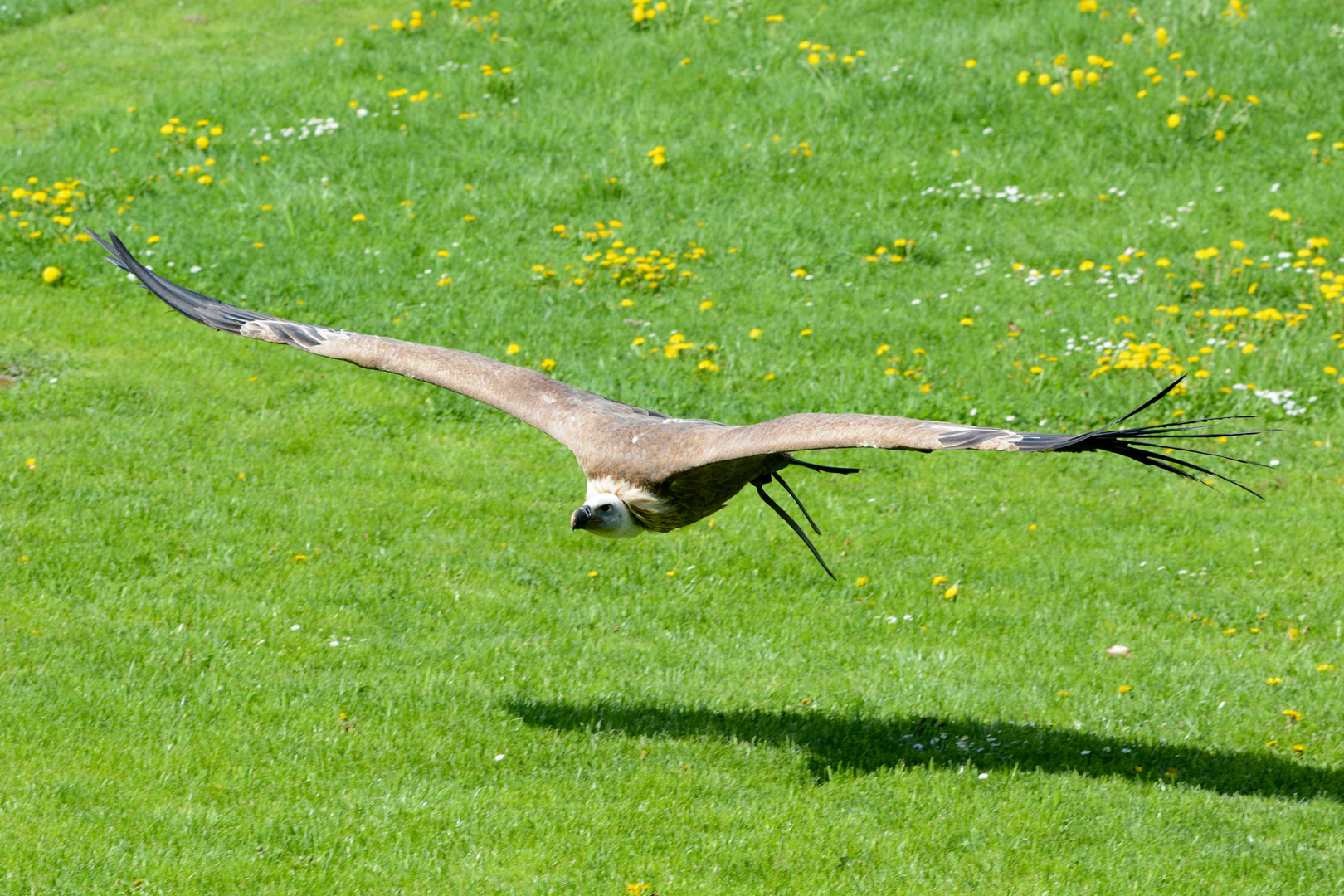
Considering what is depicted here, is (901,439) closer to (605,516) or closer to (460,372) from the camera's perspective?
(605,516)

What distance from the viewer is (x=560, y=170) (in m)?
12.5

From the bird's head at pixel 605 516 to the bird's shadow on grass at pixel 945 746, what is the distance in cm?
93

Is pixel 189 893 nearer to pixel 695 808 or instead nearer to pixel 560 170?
pixel 695 808

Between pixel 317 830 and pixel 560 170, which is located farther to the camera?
pixel 560 170

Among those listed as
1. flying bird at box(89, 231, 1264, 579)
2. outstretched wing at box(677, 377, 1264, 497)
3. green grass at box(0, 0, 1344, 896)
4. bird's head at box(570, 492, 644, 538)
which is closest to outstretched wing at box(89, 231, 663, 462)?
flying bird at box(89, 231, 1264, 579)

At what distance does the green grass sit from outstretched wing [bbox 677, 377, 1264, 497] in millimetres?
1504

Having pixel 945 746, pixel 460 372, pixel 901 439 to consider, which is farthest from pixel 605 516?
pixel 945 746

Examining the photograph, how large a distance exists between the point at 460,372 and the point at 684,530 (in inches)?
89.6

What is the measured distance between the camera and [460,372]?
662 centimetres

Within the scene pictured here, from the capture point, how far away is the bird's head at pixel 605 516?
5859 mm

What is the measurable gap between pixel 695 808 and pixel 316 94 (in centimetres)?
1027

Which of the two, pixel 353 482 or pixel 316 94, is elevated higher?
pixel 316 94

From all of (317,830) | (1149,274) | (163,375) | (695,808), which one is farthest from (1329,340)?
(163,375)

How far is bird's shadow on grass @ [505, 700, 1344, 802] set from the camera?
5.84 meters
